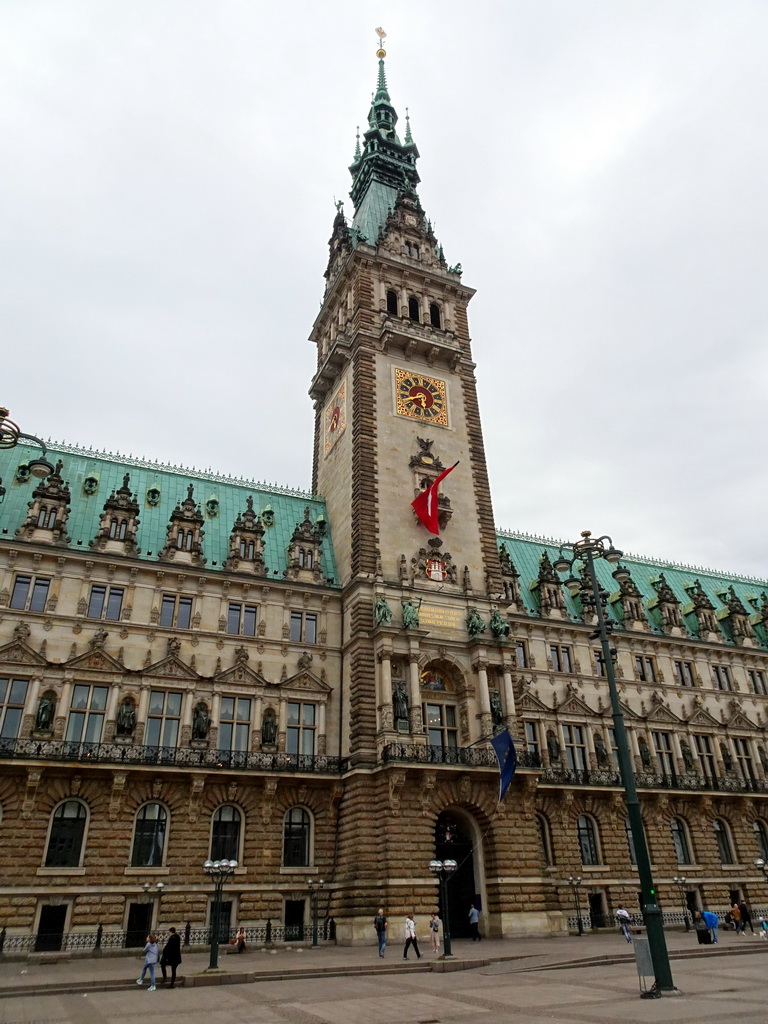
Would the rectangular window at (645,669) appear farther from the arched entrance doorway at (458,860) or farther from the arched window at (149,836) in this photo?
the arched window at (149,836)

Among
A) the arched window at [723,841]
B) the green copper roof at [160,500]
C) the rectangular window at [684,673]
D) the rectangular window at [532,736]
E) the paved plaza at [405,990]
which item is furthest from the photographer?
the rectangular window at [684,673]

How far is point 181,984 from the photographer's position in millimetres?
22188

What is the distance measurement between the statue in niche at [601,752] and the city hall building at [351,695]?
0.89ft

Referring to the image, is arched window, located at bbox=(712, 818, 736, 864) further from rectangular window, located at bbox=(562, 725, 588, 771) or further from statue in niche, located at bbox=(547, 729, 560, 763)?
statue in niche, located at bbox=(547, 729, 560, 763)

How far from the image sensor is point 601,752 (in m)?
45.7

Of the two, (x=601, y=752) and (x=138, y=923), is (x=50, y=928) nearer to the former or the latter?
(x=138, y=923)

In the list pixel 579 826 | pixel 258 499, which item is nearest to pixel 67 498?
pixel 258 499

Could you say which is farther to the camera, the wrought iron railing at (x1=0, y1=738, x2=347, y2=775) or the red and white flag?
the red and white flag

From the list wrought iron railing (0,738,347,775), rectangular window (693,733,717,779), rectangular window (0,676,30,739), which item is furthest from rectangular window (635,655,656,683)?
rectangular window (0,676,30,739)

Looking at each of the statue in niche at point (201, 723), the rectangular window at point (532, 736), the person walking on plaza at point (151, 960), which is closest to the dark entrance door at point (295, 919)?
the statue in niche at point (201, 723)

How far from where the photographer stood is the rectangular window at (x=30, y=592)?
35531 mm

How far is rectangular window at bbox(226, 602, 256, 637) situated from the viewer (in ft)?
129

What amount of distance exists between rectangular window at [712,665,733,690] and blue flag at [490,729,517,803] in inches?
1124

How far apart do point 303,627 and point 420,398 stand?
17.5 metres
